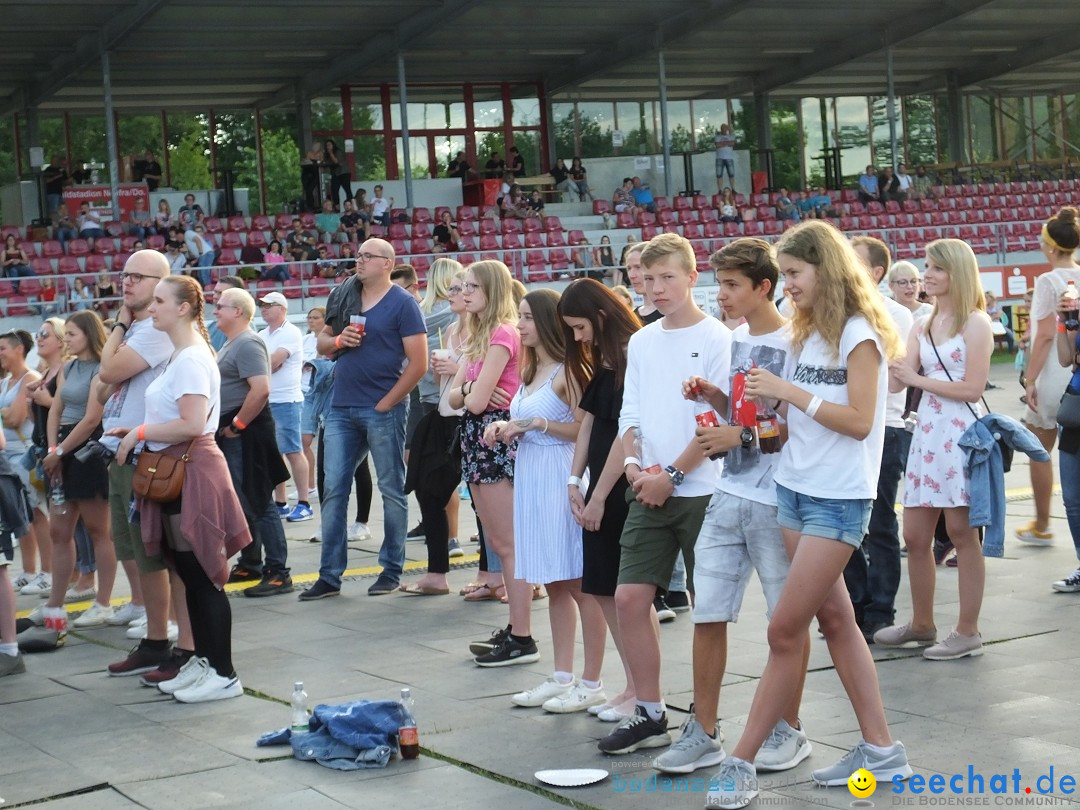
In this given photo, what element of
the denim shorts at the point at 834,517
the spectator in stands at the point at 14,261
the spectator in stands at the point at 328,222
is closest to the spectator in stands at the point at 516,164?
the spectator in stands at the point at 328,222

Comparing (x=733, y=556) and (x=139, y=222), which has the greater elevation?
(x=139, y=222)

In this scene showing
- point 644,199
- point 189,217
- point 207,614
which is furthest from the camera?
point 644,199

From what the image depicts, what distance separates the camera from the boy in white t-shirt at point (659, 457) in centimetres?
470

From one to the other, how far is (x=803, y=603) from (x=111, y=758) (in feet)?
8.68

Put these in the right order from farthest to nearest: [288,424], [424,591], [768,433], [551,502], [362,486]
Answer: [288,424], [362,486], [424,591], [551,502], [768,433]

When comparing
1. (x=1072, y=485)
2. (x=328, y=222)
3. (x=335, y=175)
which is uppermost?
(x=335, y=175)

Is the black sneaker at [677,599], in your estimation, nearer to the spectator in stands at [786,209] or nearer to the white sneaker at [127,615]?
the white sneaker at [127,615]

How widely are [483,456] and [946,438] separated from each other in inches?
86.1

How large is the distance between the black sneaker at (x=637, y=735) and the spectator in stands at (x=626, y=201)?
28.0 metres

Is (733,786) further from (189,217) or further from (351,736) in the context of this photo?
(189,217)

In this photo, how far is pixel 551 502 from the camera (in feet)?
18.2

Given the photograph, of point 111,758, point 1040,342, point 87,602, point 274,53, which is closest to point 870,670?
point 111,758

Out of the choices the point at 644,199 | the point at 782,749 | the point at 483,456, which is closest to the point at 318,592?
the point at 483,456

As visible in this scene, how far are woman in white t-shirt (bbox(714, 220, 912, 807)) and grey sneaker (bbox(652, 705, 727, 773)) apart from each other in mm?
329
